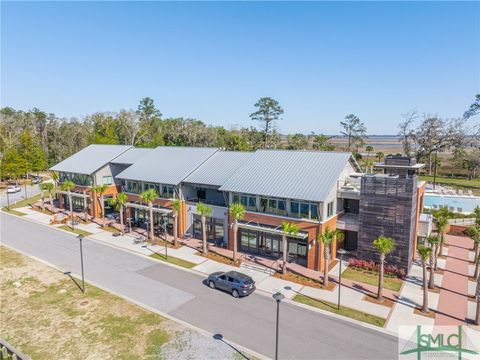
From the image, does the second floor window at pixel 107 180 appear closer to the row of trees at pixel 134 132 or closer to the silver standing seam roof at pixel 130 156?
the silver standing seam roof at pixel 130 156

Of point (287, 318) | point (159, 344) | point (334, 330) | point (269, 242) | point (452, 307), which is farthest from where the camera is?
point (269, 242)

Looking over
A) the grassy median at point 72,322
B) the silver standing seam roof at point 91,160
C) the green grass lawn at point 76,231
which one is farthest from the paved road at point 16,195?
the grassy median at point 72,322

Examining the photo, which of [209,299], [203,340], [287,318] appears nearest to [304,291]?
[287,318]

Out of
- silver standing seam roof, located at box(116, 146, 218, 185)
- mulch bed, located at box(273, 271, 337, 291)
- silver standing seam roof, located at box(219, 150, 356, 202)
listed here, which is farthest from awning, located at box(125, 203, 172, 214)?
mulch bed, located at box(273, 271, 337, 291)

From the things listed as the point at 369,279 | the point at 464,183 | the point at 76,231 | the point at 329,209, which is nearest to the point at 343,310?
the point at 369,279

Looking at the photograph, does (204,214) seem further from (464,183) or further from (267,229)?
(464,183)

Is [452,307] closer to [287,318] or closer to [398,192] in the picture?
[398,192]
